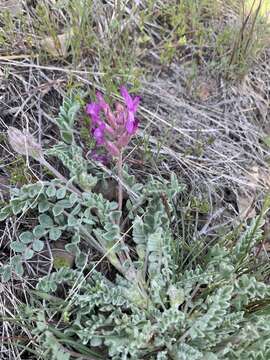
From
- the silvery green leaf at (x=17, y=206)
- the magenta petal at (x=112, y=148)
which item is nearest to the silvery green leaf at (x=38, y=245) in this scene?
the silvery green leaf at (x=17, y=206)

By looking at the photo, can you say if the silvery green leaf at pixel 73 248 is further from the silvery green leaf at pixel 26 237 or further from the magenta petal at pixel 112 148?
the magenta petal at pixel 112 148

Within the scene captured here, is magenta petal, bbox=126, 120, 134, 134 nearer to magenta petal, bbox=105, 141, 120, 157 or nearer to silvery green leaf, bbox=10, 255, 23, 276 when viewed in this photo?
magenta petal, bbox=105, 141, 120, 157

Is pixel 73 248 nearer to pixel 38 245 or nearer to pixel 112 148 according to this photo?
pixel 38 245

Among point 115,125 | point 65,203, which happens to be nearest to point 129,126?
point 115,125

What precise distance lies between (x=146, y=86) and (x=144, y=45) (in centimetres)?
24

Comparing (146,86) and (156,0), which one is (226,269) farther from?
(156,0)

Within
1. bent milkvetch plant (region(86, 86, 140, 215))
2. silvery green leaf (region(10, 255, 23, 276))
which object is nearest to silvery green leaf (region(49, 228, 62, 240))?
silvery green leaf (region(10, 255, 23, 276))

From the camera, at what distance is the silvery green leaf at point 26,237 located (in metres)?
1.88

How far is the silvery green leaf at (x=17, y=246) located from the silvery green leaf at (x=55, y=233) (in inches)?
3.8

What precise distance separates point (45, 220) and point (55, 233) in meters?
0.06

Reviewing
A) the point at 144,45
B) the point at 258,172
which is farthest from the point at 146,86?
the point at 258,172

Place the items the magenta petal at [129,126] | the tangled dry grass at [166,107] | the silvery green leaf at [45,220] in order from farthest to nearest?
1. the tangled dry grass at [166,107]
2. the silvery green leaf at [45,220]
3. the magenta petal at [129,126]

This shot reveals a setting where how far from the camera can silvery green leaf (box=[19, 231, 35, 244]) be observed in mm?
1876

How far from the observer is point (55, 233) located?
74.8 inches
